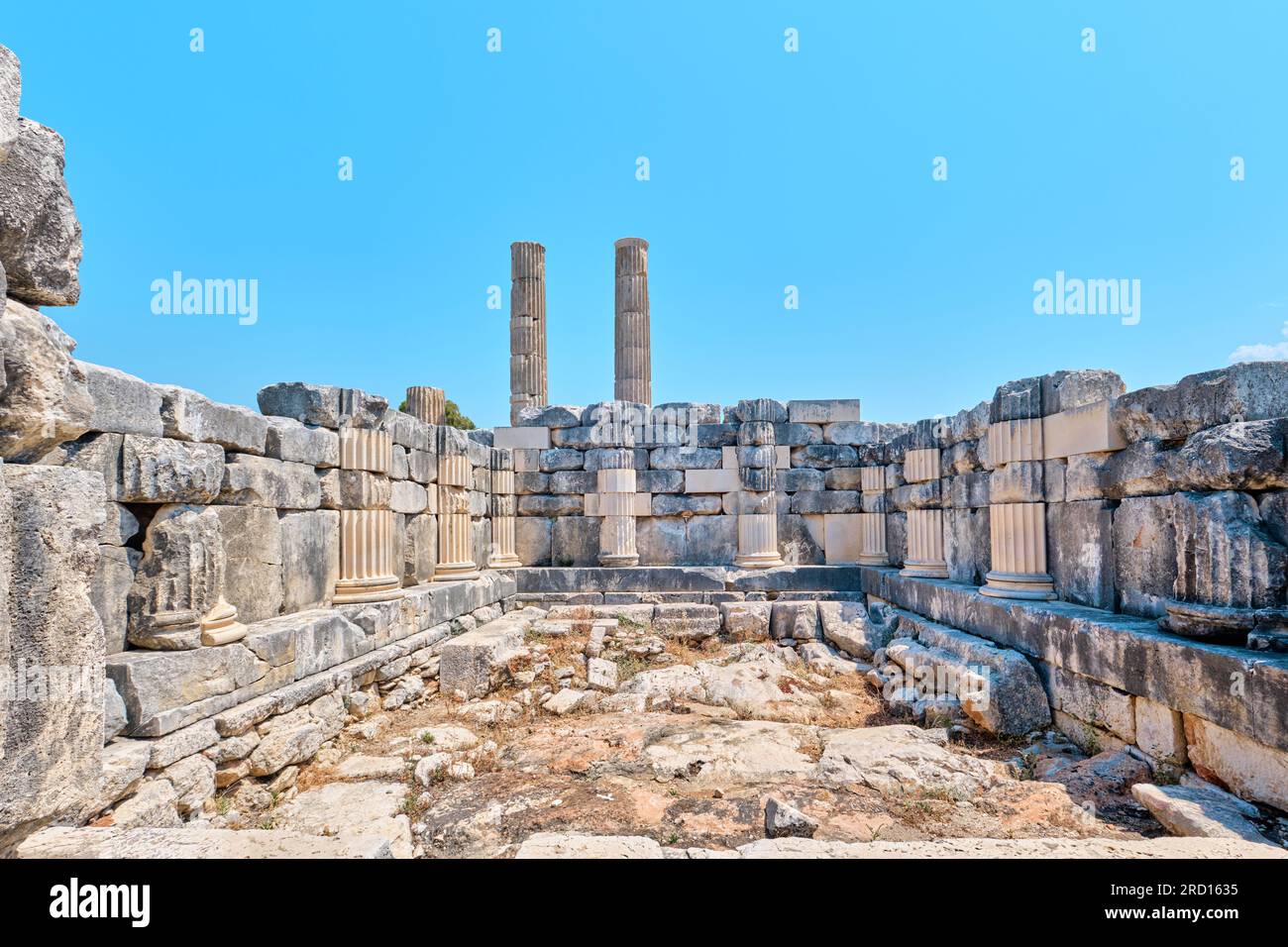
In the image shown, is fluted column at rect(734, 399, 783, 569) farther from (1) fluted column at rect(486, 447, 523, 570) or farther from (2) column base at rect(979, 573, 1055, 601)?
(2) column base at rect(979, 573, 1055, 601)

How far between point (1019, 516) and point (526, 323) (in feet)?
43.5

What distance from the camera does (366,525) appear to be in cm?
672

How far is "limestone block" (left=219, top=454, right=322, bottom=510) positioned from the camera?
16.5 ft

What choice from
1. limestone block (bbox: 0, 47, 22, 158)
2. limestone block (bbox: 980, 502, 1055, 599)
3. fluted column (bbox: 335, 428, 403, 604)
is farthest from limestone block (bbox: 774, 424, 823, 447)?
limestone block (bbox: 0, 47, 22, 158)

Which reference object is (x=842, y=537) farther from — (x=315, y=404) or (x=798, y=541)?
(x=315, y=404)

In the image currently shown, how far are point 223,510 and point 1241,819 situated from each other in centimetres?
677

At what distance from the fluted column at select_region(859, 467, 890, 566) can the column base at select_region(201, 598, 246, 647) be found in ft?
28.4

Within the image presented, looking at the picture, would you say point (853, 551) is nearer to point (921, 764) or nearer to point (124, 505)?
point (921, 764)

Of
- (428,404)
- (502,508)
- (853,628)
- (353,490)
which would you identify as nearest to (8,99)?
(353,490)

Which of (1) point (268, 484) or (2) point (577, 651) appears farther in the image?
(2) point (577, 651)

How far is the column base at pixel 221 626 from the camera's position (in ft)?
14.5

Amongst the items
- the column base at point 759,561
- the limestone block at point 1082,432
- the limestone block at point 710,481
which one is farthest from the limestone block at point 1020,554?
the limestone block at point 710,481
